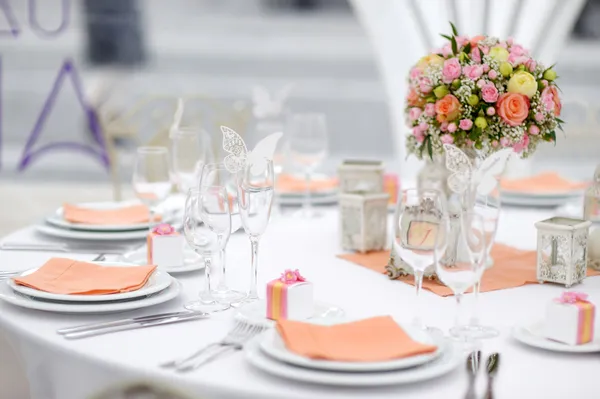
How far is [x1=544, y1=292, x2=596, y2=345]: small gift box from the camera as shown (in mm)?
1443

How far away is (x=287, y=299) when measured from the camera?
156 centimetres

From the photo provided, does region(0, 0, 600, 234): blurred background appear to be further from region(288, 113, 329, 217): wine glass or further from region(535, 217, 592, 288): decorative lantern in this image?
region(535, 217, 592, 288): decorative lantern

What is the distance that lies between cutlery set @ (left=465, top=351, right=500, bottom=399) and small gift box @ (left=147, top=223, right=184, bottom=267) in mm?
792

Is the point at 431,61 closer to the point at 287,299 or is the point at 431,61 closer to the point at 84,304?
the point at 287,299

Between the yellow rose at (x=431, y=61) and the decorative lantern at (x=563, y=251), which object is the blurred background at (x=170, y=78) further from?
the decorative lantern at (x=563, y=251)

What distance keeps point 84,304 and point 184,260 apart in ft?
1.36

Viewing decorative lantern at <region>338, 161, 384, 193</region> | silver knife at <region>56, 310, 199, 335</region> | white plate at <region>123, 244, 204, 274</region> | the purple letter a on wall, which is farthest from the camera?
the purple letter a on wall

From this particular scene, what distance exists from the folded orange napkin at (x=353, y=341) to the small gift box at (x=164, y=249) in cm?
60

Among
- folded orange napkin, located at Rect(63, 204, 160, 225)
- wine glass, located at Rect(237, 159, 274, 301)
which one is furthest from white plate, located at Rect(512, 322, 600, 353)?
folded orange napkin, located at Rect(63, 204, 160, 225)

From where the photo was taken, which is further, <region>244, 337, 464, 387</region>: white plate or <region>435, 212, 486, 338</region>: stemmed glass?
<region>435, 212, 486, 338</region>: stemmed glass

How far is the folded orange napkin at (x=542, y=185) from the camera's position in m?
2.82

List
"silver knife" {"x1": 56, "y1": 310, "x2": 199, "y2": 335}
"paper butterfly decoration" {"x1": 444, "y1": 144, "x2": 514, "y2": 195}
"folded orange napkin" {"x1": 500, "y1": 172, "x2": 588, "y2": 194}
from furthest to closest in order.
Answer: "folded orange napkin" {"x1": 500, "y1": 172, "x2": 588, "y2": 194}, "paper butterfly decoration" {"x1": 444, "y1": 144, "x2": 514, "y2": 195}, "silver knife" {"x1": 56, "y1": 310, "x2": 199, "y2": 335}

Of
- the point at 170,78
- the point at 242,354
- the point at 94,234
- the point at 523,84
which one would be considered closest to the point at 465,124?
the point at 523,84

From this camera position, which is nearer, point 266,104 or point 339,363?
point 339,363
